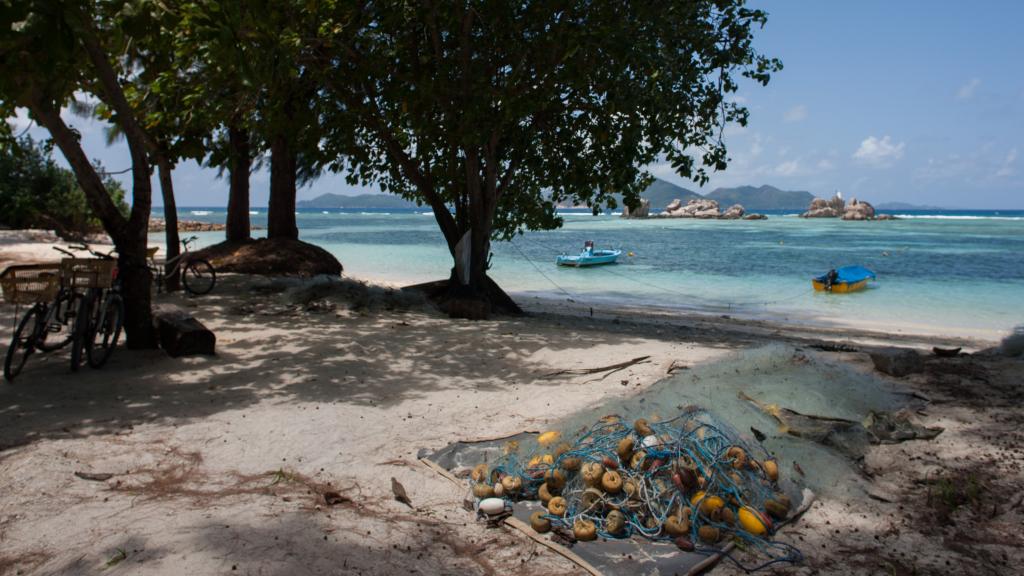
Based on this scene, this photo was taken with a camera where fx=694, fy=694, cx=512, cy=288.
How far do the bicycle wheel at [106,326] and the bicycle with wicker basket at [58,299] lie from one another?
79 mm

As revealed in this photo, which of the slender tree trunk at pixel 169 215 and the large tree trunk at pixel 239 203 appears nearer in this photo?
the slender tree trunk at pixel 169 215

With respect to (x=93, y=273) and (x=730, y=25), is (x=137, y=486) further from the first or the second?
(x=730, y=25)

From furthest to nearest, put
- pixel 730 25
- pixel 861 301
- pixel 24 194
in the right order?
pixel 24 194 → pixel 861 301 → pixel 730 25

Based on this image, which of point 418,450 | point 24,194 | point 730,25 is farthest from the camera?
point 24,194

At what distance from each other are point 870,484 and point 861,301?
54.6 ft

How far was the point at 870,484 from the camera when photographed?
3.97m

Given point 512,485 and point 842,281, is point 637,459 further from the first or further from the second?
point 842,281

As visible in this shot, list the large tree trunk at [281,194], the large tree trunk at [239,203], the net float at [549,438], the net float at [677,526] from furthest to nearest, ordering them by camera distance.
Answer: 1. the large tree trunk at [239,203]
2. the large tree trunk at [281,194]
3. the net float at [549,438]
4. the net float at [677,526]

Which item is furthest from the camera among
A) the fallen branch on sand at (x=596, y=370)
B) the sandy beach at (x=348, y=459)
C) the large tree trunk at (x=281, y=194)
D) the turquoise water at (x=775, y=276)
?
the turquoise water at (x=775, y=276)

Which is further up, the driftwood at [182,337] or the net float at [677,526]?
the driftwood at [182,337]

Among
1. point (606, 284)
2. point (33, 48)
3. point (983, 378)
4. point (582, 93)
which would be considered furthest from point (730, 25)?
point (606, 284)

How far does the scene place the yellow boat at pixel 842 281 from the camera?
66.0 ft

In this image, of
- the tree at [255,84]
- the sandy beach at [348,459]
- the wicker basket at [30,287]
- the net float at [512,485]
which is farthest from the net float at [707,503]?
the wicker basket at [30,287]

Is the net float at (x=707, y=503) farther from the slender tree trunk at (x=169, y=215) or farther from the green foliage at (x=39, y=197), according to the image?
the green foliage at (x=39, y=197)
